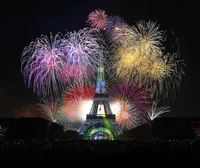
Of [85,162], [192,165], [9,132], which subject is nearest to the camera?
[192,165]

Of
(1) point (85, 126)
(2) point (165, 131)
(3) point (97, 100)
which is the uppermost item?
(3) point (97, 100)

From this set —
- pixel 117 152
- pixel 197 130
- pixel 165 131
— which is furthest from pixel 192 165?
pixel 197 130

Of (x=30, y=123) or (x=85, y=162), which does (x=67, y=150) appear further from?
(x=30, y=123)

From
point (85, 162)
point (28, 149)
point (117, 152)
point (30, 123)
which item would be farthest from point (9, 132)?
point (85, 162)

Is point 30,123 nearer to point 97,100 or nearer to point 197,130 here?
point 197,130

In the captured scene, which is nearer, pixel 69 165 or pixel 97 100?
pixel 69 165

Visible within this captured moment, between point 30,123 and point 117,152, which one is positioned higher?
point 30,123

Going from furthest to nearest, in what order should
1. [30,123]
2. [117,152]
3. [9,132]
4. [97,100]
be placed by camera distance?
[97,100] < [9,132] < [30,123] < [117,152]

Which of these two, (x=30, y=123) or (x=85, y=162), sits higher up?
(x=30, y=123)

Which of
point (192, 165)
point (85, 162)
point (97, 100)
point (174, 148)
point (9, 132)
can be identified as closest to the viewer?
point (192, 165)
